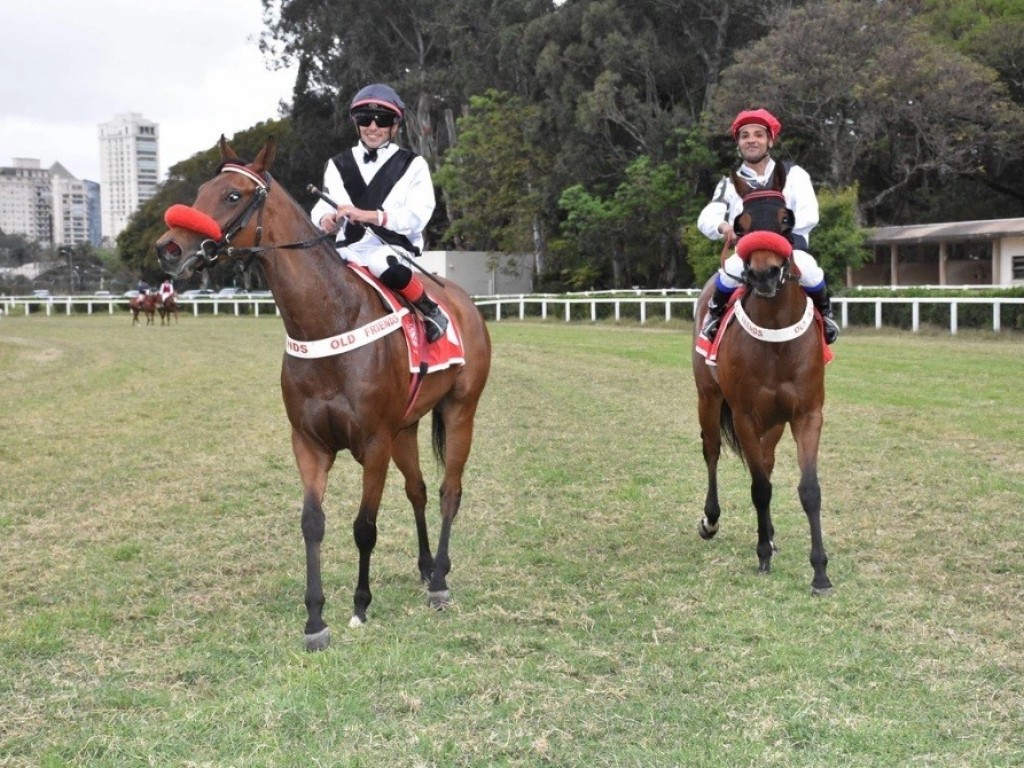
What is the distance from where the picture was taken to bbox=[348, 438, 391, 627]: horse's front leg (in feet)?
17.1

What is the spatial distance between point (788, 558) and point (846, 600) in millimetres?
991

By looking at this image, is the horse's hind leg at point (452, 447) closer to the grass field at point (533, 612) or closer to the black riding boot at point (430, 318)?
the grass field at point (533, 612)

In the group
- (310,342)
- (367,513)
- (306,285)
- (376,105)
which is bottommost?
(367,513)

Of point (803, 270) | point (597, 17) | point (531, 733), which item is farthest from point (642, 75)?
point (531, 733)

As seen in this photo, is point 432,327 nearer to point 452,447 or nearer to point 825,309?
point 452,447

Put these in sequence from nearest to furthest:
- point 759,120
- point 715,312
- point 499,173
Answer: point 759,120 → point 715,312 → point 499,173

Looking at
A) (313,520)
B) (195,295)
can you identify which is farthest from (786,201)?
(195,295)

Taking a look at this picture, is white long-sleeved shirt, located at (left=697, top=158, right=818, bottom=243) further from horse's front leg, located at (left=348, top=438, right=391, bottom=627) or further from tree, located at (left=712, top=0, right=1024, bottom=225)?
tree, located at (left=712, top=0, right=1024, bottom=225)

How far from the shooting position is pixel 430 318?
574 centimetres

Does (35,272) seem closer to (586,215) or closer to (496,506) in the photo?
(586,215)

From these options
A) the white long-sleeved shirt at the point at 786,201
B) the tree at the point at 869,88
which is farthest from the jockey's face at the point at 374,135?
the tree at the point at 869,88

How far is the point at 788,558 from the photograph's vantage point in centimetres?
645

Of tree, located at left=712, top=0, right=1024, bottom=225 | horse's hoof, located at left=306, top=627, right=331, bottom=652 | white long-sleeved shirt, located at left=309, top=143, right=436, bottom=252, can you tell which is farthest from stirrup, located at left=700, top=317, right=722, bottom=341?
tree, located at left=712, top=0, right=1024, bottom=225

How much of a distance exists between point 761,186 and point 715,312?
1.04m
